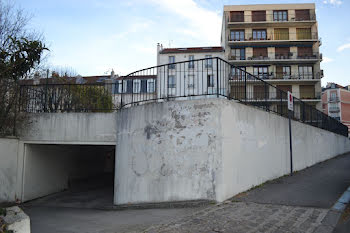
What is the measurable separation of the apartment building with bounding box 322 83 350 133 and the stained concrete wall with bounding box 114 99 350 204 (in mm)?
72245

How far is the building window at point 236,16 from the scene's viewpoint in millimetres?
41438

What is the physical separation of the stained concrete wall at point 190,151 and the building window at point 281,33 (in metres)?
35.5

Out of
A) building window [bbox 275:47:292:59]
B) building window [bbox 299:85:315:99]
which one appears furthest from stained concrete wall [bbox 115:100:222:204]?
building window [bbox 299:85:315:99]

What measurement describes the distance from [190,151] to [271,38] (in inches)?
1490

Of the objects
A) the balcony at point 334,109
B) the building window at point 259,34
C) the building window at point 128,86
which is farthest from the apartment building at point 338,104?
the building window at point 128,86

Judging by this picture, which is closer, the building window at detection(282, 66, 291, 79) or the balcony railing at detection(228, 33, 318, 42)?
the building window at detection(282, 66, 291, 79)

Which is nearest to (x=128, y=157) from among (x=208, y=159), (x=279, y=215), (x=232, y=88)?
(x=208, y=159)

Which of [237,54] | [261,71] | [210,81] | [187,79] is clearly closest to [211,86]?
[210,81]

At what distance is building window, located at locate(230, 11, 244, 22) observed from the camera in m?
41.4

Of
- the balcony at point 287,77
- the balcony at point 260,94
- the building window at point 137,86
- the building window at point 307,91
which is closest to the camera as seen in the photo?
the balcony at point 260,94

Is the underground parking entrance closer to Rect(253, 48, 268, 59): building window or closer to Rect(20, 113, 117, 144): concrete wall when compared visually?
Rect(20, 113, 117, 144): concrete wall

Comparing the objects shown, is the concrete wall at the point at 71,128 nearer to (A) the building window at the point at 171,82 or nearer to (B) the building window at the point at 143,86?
(B) the building window at the point at 143,86

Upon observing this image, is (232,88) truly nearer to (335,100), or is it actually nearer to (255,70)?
(255,70)

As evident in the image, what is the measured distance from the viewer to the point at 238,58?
40.5 metres
